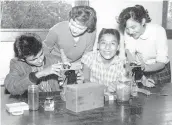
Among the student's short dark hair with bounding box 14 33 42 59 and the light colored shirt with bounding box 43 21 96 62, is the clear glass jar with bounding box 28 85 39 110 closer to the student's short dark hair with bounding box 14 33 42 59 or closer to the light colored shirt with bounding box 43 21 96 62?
the student's short dark hair with bounding box 14 33 42 59

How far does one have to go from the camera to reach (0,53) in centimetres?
335

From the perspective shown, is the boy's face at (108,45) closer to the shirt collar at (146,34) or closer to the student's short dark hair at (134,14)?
the student's short dark hair at (134,14)

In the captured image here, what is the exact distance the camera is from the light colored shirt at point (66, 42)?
9.26 feet

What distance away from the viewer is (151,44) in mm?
2852

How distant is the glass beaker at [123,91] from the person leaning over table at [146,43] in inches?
26.9

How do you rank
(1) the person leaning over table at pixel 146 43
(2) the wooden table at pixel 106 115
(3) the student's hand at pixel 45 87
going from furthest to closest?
(1) the person leaning over table at pixel 146 43 < (3) the student's hand at pixel 45 87 < (2) the wooden table at pixel 106 115

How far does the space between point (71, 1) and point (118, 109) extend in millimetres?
2078

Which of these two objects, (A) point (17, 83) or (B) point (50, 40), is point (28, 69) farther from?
(B) point (50, 40)

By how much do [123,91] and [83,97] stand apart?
377 millimetres

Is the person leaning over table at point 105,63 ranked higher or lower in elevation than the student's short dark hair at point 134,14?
lower

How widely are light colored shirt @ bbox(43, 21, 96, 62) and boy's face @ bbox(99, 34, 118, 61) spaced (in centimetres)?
45

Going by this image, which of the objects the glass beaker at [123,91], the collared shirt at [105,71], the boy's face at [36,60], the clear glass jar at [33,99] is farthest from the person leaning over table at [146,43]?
the clear glass jar at [33,99]

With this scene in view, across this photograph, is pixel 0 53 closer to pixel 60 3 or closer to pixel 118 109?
pixel 60 3

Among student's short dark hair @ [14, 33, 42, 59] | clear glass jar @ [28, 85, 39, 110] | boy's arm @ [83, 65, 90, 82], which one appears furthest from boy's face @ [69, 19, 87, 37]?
clear glass jar @ [28, 85, 39, 110]
